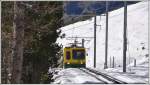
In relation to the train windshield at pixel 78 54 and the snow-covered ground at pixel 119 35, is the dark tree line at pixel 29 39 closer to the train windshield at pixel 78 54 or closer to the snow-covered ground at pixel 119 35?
the train windshield at pixel 78 54

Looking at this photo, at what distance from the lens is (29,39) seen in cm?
1738

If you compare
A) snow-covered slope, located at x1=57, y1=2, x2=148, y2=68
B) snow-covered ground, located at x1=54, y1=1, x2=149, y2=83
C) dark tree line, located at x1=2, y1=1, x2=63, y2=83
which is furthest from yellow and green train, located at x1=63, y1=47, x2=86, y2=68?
snow-covered slope, located at x1=57, y1=2, x2=148, y2=68

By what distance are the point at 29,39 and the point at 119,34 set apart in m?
69.0

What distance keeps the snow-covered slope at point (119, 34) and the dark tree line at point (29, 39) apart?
32235mm

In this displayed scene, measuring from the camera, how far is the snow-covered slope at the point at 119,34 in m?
65.5

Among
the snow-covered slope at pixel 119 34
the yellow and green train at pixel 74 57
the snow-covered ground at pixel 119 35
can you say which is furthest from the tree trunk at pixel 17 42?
the snow-covered slope at pixel 119 34

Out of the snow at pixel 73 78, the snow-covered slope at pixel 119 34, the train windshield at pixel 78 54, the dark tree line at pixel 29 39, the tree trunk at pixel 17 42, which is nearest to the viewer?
the tree trunk at pixel 17 42

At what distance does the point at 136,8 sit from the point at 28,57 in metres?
83.0

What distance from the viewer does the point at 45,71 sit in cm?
2255

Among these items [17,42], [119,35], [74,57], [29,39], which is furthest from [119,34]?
[17,42]

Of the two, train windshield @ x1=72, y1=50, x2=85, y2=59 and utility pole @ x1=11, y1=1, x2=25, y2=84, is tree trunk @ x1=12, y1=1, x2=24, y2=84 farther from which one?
train windshield @ x1=72, y1=50, x2=85, y2=59

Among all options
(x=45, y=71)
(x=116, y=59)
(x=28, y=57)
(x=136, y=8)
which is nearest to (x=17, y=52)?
(x=28, y=57)

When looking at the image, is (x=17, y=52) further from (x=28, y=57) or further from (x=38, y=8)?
(x=28, y=57)

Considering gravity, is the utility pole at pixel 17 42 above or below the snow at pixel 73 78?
above
